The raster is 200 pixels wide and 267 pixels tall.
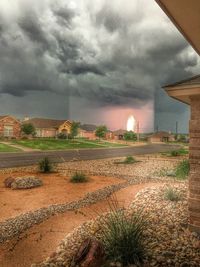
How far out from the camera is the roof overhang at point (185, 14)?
7.38ft

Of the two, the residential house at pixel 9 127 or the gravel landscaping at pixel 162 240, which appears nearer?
the gravel landscaping at pixel 162 240

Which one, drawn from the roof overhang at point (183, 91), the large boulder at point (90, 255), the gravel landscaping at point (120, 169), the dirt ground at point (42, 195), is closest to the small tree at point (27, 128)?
the gravel landscaping at point (120, 169)

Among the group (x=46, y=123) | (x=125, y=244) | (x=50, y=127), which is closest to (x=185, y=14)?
(x=125, y=244)

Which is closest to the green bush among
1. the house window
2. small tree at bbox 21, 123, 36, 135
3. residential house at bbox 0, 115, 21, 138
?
small tree at bbox 21, 123, 36, 135

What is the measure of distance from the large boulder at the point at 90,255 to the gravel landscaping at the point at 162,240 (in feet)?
1.14

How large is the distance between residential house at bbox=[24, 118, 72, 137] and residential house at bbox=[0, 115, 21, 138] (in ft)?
39.1

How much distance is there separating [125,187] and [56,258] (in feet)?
20.5

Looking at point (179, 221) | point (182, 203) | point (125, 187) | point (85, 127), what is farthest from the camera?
point (85, 127)

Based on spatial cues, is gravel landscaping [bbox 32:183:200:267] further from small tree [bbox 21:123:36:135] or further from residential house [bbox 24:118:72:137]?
residential house [bbox 24:118:72:137]

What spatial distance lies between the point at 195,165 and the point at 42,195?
5.99 m

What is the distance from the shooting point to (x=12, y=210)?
7664mm

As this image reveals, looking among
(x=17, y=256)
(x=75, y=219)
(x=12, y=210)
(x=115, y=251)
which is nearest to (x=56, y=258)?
(x=17, y=256)

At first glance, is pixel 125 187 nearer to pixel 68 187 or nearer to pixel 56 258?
pixel 68 187

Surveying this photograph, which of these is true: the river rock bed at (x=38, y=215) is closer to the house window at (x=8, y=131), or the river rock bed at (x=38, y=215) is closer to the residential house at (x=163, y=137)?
the house window at (x=8, y=131)
